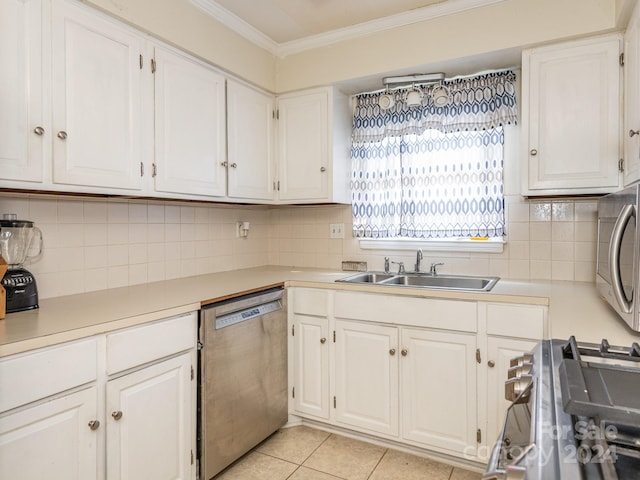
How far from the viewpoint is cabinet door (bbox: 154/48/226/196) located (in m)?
2.03

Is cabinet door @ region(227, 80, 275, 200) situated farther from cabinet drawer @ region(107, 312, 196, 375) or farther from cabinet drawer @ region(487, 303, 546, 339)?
cabinet drawer @ region(487, 303, 546, 339)

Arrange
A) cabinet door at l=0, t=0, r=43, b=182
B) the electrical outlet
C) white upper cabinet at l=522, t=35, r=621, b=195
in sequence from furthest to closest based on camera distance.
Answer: the electrical outlet, white upper cabinet at l=522, t=35, r=621, b=195, cabinet door at l=0, t=0, r=43, b=182

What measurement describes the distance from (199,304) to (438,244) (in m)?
1.58

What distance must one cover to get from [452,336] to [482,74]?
158 cm

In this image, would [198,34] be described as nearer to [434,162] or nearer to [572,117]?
[434,162]

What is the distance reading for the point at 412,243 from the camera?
2.74 metres

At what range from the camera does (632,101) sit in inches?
68.5

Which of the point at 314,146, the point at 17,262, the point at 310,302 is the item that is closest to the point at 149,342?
the point at 17,262

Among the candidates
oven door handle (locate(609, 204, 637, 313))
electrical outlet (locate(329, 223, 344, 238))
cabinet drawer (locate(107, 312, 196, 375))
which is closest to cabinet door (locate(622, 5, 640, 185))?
oven door handle (locate(609, 204, 637, 313))

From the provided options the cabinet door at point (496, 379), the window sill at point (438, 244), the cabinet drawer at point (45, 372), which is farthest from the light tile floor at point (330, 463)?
the window sill at point (438, 244)

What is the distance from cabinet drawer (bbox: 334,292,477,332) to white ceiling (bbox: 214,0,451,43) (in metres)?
1.62

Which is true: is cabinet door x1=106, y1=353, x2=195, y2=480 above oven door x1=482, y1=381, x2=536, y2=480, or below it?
below

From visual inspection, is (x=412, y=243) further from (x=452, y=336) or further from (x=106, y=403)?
(x=106, y=403)

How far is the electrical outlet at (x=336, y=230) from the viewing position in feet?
9.79
